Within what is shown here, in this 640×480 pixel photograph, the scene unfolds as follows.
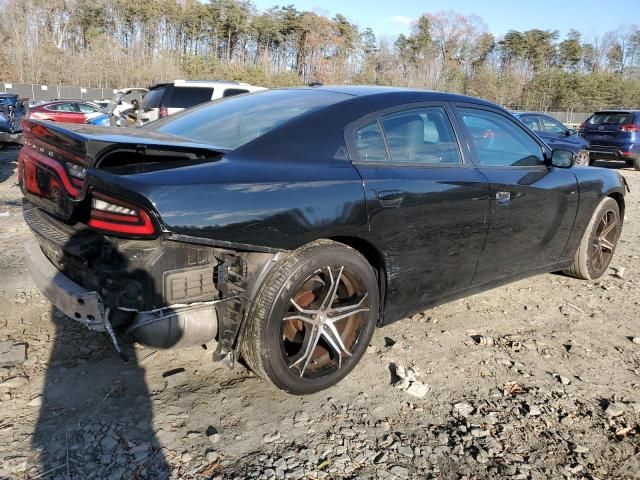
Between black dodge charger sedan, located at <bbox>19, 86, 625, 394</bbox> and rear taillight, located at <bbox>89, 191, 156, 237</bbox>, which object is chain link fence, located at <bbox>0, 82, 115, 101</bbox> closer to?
black dodge charger sedan, located at <bbox>19, 86, 625, 394</bbox>

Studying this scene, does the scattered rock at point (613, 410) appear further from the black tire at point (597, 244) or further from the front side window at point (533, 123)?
the front side window at point (533, 123)


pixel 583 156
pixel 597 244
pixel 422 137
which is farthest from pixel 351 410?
pixel 583 156

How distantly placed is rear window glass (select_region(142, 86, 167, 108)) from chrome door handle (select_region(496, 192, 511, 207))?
32.4 ft

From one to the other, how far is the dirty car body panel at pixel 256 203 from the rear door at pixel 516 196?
0.02 meters

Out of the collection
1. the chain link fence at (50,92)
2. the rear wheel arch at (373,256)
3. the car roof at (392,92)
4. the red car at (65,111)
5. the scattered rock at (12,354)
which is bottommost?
the chain link fence at (50,92)

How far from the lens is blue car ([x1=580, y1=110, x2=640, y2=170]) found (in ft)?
44.5

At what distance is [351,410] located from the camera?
2703 mm

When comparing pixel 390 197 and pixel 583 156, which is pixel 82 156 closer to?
pixel 390 197

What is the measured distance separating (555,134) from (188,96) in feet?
31.0

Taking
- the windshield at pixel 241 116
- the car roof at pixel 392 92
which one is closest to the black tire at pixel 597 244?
the car roof at pixel 392 92

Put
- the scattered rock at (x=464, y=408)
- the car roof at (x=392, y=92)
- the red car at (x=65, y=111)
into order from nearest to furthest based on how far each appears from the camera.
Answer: the scattered rock at (x=464, y=408)
the car roof at (x=392, y=92)
the red car at (x=65, y=111)

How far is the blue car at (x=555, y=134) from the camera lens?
13383mm

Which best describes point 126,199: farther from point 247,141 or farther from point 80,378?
point 80,378

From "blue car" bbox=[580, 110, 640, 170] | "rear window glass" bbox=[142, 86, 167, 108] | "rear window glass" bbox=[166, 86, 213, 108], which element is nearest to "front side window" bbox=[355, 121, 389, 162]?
"rear window glass" bbox=[166, 86, 213, 108]
